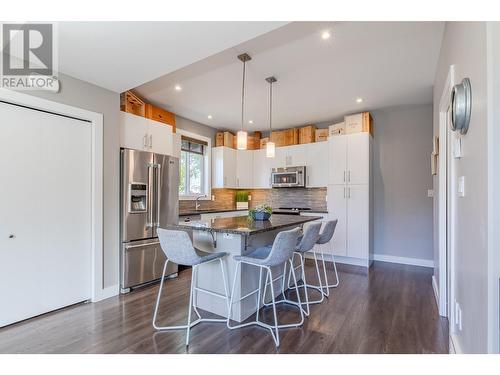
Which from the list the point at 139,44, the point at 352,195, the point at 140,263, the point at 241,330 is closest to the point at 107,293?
the point at 140,263

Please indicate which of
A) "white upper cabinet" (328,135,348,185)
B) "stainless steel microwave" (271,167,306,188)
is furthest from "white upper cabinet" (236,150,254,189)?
"white upper cabinet" (328,135,348,185)

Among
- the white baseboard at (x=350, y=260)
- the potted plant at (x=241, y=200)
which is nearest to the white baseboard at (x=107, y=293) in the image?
the potted plant at (x=241, y=200)

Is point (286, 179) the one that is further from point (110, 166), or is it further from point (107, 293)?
point (107, 293)

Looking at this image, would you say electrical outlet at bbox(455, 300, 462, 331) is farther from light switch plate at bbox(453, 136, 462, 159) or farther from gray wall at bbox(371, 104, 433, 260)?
gray wall at bbox(371, 104, 433, 260)

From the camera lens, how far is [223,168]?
5.48 meters

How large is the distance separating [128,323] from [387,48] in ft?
12.0

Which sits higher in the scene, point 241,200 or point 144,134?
point 144,134

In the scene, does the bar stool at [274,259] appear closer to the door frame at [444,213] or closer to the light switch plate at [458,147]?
the light switch plate at [458,147]

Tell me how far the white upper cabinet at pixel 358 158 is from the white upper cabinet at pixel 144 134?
3.00 meters

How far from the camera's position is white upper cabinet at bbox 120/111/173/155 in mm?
→ 3412

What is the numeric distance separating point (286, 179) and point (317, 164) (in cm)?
69

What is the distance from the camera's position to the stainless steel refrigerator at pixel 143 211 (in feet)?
10.7

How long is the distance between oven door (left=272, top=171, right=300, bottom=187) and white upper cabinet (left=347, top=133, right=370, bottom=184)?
41.0 inches
